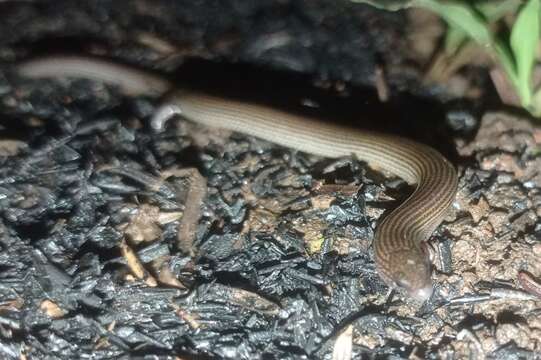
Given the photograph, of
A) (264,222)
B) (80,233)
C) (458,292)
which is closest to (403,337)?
(458,292)

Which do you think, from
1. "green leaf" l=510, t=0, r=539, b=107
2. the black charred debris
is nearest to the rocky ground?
the black charred debris

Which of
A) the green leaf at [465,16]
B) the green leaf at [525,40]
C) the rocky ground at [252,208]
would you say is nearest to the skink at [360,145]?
the rocky ground at [252,208]

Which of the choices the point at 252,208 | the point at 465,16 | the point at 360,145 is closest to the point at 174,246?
the point at 252,208

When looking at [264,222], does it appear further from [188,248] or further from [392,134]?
[392,134]

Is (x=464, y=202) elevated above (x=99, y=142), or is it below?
above

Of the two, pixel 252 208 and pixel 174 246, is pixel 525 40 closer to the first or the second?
pixel 252 208
